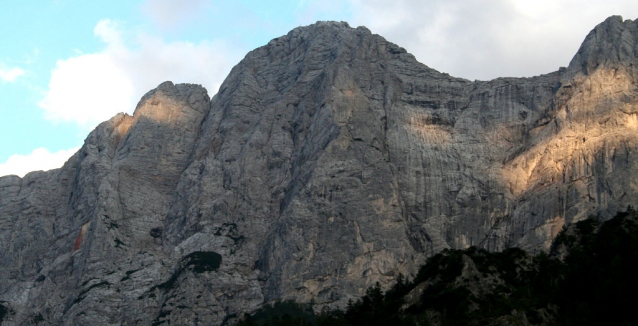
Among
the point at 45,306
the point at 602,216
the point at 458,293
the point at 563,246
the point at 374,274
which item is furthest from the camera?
the point at 45,306

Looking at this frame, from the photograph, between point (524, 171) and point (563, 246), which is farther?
point (524, 171)

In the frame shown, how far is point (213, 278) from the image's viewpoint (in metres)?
189

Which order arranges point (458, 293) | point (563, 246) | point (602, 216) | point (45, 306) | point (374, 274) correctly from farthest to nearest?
point (45, 306)
point (374, 274)
point (602, 216)
point (563, 246)
point (458, 293)

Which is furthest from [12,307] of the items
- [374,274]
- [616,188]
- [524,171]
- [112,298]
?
[616,188]

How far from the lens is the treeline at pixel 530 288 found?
4284 inches

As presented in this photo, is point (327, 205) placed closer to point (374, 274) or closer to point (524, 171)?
point (374, 274)

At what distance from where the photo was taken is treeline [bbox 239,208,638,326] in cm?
10881

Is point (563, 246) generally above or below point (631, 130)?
below

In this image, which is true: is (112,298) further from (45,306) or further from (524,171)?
(524,171)

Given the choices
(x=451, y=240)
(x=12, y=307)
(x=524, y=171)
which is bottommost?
(x=12, y=307)

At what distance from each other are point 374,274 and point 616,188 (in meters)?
42.3

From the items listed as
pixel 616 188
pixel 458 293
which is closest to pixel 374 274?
pixel 616 188

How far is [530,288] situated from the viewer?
121938 millimetres

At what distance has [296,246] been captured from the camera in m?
188
